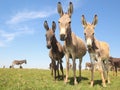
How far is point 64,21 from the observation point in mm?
18109

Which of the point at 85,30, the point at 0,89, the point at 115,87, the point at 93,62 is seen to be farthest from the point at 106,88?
the point at 0,89

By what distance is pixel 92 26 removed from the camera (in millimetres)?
18156

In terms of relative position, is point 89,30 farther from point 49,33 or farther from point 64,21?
point 49,33

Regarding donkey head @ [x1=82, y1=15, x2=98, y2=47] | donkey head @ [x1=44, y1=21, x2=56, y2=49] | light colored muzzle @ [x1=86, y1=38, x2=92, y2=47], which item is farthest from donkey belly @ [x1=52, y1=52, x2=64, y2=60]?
light colored muzzle @ [x1=86, y1=38, x2=92, y2=47]

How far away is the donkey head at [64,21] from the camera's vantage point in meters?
17.4

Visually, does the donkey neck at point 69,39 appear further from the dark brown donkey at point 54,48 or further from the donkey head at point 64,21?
the dark brown donkey at point 54,48

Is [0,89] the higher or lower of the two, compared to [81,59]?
lower

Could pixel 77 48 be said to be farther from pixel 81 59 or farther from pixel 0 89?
pixel 0 89

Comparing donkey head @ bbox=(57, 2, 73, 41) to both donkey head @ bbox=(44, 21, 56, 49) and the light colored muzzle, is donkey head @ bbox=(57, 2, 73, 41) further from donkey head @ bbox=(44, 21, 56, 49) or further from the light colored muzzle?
the light colored muzzle

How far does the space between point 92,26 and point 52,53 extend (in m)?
4.06

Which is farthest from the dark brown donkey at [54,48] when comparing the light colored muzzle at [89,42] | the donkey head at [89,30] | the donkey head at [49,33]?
the light colored muzzle at [89,42]

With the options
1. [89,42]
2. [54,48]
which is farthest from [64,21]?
[54,48]

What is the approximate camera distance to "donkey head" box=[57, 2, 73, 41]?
1740 cm

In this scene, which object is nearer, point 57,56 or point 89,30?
point 89,30
